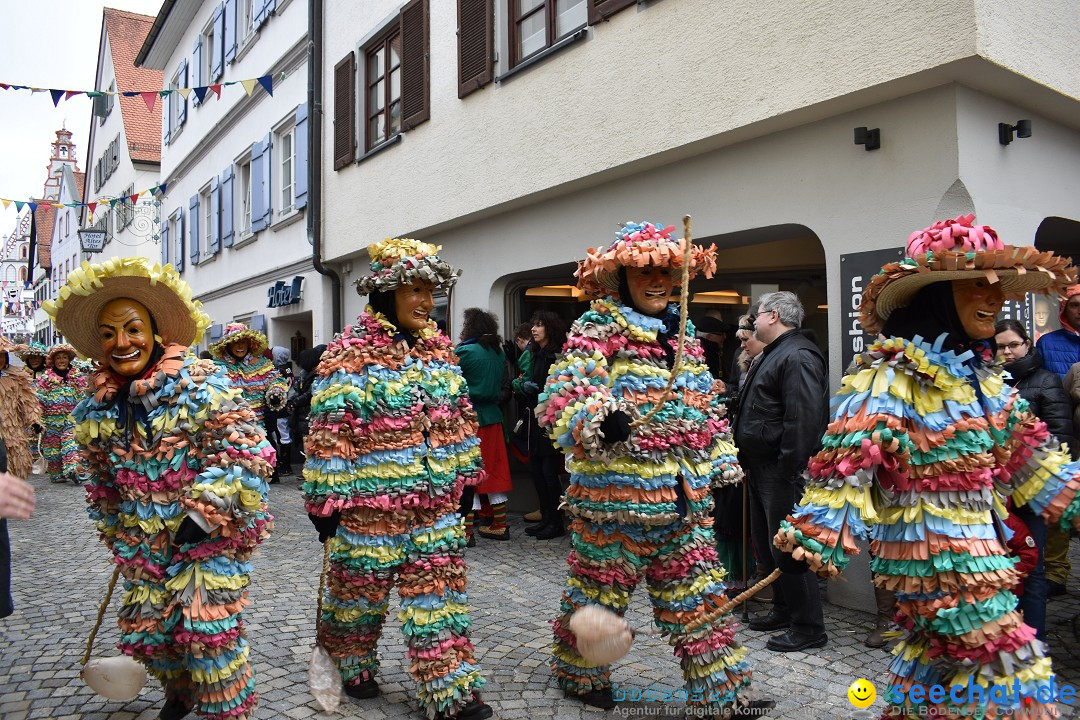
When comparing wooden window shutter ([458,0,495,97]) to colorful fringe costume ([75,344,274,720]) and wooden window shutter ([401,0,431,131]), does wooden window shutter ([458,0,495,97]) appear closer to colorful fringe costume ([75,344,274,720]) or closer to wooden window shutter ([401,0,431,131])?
wooden window shutter ([401,0,431,131])

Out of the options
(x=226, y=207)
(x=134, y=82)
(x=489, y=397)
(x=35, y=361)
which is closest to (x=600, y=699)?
(x=489, y=397)

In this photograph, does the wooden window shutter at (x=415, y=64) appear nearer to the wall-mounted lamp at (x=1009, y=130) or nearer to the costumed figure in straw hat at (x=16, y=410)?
the costumed figure in straw hat at (x=16, y=410)

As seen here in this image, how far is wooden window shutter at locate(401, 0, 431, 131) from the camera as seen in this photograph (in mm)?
9375

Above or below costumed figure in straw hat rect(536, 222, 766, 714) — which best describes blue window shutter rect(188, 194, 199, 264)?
above

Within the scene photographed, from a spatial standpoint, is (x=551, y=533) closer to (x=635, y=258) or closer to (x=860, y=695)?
(x=635, y=258)

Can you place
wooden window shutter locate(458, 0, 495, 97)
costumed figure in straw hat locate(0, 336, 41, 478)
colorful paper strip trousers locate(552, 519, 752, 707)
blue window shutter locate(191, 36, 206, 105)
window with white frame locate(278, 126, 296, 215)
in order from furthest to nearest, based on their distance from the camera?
1. blue window shutter locate(191, 36, 206, 105)
2. window with white frame locate(278, 126, 296, 215)
3. costumed figure in straw hat locate(0, 336, 41, 478)
4. wooden window shutter locate(458, 0, 495, 97)
5. colorful paper strip trousers locate(552, 519, 752, 707)

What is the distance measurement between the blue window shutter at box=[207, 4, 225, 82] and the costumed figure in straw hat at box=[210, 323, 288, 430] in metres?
9.32

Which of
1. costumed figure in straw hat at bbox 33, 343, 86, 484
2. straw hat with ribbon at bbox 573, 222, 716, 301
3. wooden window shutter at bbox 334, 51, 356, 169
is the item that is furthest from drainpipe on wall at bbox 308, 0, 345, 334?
straw hat with ribbon at bbox 573, 222, 716, 301

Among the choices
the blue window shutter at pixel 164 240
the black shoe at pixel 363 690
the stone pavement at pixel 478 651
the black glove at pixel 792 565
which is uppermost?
the blue window shutter at pixel 164 240

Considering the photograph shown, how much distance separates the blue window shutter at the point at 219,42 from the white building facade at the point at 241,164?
23 millimetres

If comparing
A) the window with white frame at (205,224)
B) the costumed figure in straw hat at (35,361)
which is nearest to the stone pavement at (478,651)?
the costumed figure in straw hat at (35,361)

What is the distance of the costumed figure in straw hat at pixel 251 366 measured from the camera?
10000 millimetres

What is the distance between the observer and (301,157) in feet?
41.9

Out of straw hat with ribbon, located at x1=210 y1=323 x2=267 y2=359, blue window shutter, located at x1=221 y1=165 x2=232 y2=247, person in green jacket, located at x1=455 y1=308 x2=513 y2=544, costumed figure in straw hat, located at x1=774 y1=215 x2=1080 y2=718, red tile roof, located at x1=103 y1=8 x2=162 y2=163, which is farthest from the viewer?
red tile roof, located at x1=103 y1=8 x2=162 y2=163
